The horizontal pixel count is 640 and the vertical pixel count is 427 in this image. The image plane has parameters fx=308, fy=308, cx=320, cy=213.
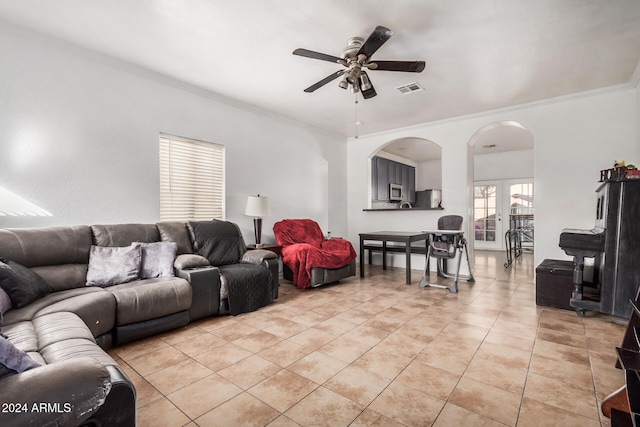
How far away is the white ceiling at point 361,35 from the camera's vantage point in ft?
7.72

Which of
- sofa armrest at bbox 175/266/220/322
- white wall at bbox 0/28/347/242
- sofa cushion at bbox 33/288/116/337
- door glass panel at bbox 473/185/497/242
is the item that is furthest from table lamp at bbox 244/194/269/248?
door glass panel at bbox 473/185/497/242

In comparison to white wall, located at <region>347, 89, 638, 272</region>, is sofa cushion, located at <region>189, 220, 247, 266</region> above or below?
below

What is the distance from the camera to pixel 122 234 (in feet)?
9.66

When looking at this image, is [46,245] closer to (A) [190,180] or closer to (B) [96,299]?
(B) [96,299]

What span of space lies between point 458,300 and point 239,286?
2.50 meters

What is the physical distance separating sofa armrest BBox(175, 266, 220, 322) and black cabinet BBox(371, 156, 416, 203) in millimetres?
4419

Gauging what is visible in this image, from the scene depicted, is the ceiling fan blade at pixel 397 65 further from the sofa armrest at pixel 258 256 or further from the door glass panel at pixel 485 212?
the door glass panel at pixel 485 212

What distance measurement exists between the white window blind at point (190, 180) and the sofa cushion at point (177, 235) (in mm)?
364

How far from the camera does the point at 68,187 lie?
2.88m

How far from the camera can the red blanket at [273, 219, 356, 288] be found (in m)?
3.99

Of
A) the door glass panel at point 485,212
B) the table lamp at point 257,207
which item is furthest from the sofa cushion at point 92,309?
the door glass panel at point 485,212

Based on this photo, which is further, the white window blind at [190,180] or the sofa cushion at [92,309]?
the white window blind at [190,180]

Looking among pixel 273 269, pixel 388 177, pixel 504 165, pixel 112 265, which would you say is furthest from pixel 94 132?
pixel 504 165

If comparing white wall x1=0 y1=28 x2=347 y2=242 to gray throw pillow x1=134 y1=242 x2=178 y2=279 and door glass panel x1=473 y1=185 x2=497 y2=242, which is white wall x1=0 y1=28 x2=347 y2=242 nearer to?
gray throw pillow x1=134 y1=242 x2=178 y2=279
